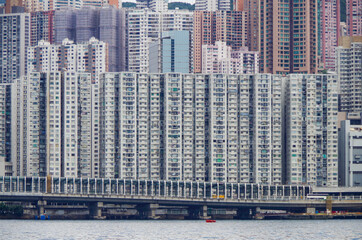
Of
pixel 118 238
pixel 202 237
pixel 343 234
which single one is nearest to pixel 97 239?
pixel 118 238

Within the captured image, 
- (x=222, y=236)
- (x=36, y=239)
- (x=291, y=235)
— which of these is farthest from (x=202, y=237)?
(x=36, y=239)

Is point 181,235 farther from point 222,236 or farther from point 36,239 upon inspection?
point 36,239

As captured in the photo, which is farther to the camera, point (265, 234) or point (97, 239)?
point (265, 234)

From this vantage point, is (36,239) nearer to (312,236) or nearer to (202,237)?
(202,237)

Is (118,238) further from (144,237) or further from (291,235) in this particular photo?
(291,235)

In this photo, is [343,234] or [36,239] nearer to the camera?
[36,239]

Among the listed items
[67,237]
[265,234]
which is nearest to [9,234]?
[67,237]

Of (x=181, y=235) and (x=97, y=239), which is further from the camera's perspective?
(x=181, y=235)
